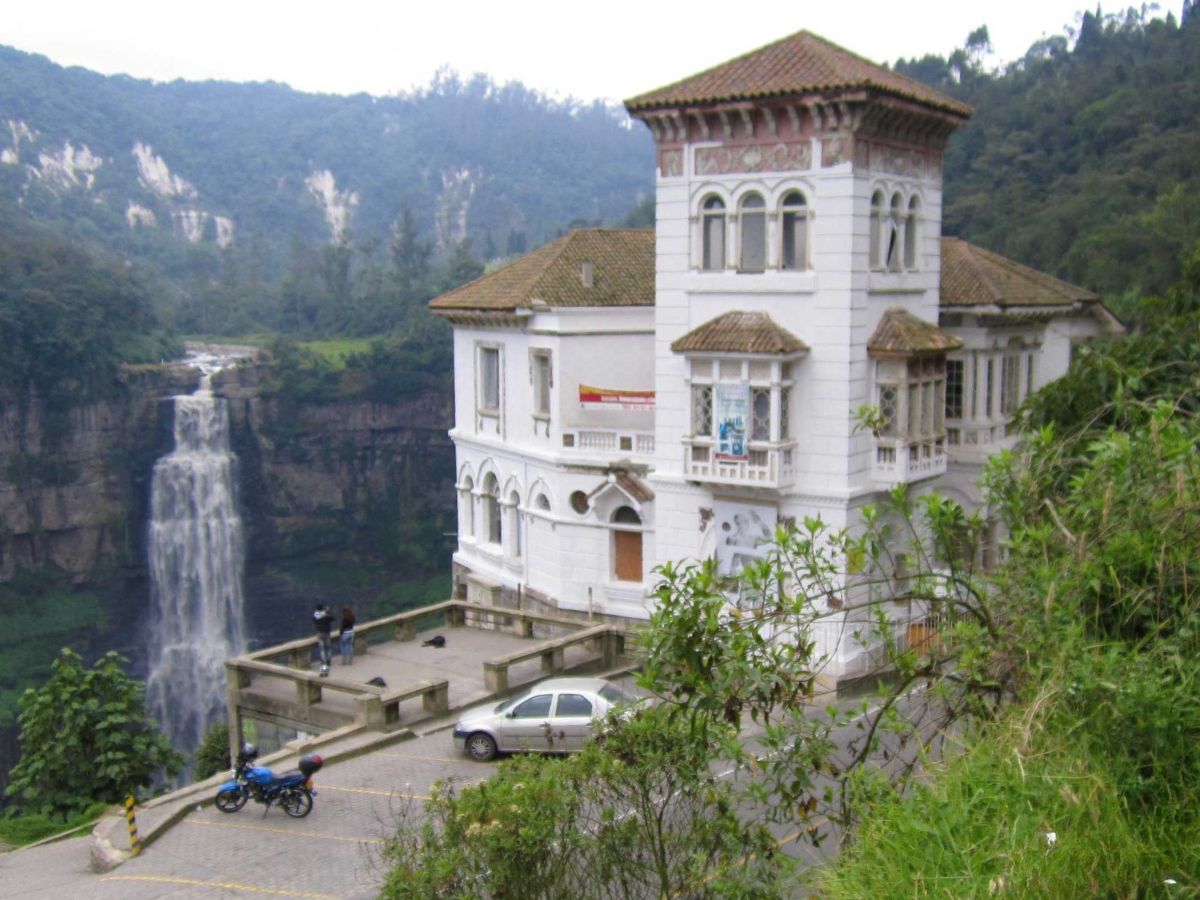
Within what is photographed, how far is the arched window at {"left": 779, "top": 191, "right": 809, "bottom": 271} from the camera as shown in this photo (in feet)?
81.2

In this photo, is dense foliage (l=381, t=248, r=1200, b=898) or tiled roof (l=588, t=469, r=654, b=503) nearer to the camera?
dense foliage (l=381, t=248, r=1200, b=898)

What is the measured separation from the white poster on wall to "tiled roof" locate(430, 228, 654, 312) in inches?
227

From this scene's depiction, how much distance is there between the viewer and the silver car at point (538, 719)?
19625 mm

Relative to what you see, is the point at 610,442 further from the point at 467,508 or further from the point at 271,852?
the point at 271,852

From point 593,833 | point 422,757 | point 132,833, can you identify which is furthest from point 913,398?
point 593,833

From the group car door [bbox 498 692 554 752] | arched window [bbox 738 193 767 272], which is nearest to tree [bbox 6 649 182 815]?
car door [bbox 498 692 554 752]

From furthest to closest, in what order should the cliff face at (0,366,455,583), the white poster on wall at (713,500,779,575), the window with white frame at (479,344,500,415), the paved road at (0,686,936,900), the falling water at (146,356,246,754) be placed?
1. the cliff face at (0,366,455,583)
2. the falling water at (146,356,246,754)
3. the window with white frame at (479,344,500,415)
4. the white poster on wall at (713,500,779,575)
5. the paved road at (0,686,936,900)

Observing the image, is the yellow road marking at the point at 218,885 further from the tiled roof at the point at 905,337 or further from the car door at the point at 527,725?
the tiled roof at the point at 905,337

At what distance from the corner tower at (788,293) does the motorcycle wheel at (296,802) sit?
33.4 ft

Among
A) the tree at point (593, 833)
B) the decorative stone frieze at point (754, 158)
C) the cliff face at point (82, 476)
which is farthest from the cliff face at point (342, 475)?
the tree at point (593, 833)

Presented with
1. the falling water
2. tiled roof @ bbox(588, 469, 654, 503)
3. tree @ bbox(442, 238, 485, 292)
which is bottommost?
the falling water

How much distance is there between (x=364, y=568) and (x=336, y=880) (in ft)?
218

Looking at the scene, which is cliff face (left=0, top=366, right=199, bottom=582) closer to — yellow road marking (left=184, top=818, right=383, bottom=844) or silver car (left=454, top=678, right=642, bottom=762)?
A: yellow road marking (left=184, top=818, right=383, bottom=844)

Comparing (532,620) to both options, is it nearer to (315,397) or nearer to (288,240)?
(315,397)
